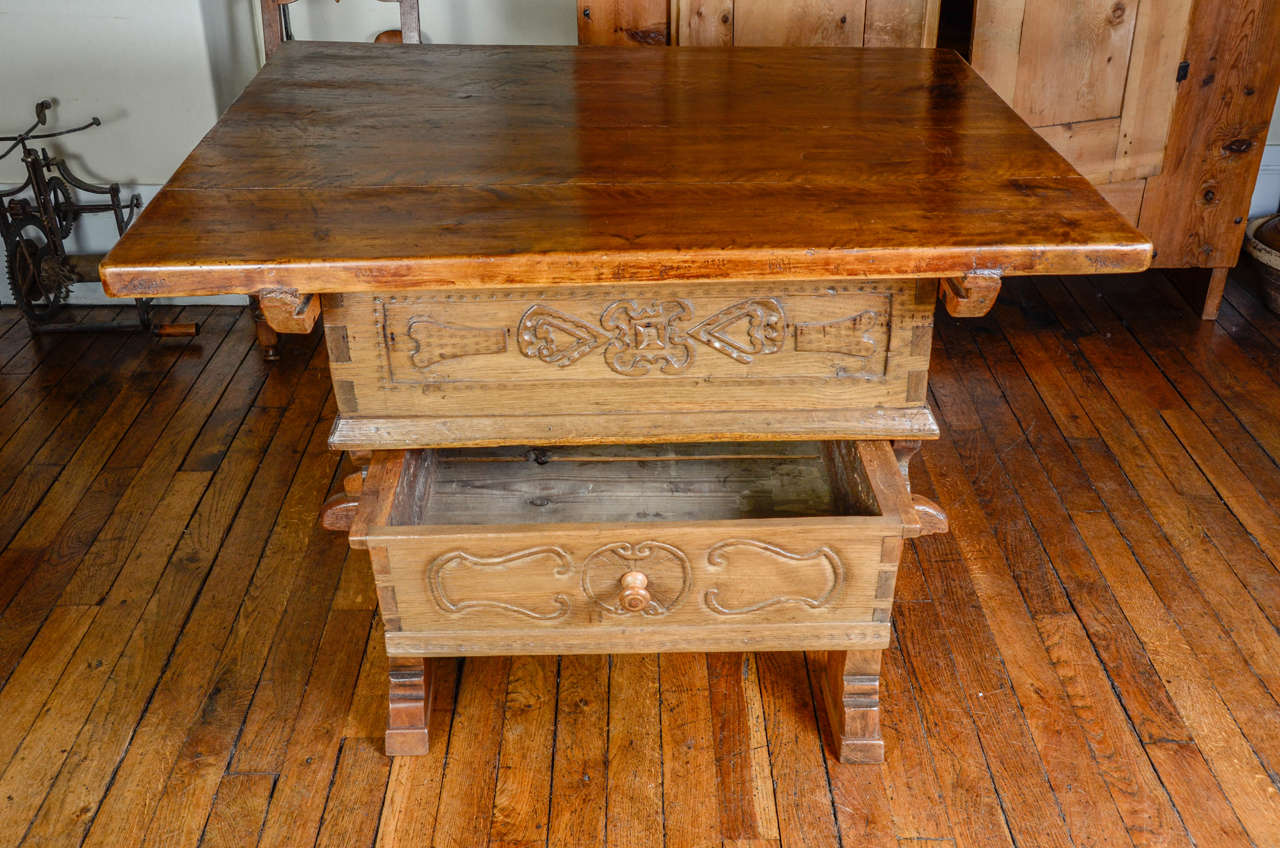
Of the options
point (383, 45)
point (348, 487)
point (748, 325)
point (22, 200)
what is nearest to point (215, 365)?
point (22, 200)

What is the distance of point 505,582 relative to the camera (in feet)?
5.46

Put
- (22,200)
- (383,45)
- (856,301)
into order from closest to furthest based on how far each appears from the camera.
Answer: (856,301), (383,45), (22,200)

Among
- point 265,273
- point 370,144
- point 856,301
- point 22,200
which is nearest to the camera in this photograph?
point 265,273

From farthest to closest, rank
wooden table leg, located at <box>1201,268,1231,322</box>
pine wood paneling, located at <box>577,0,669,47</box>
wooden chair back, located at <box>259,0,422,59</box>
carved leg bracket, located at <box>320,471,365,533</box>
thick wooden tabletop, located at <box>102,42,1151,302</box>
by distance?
1. wooden table leg, located at <box>1201,268,1231,322</box>
2. pine wood paneling, located at <box>577,0,669,47</box>
3. wooden chair back, located at <box>259,0,422,59</box>
4. carved leg bracket, located at <box>320,471,365,533</box>
5. thick wooden tabletop, located at <box>102,42,1151,302</box>

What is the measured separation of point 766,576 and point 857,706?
299mm

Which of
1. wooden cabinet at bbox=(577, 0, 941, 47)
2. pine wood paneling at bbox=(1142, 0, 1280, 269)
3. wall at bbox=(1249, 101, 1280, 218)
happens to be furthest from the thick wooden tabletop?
wall at bbox=(1249, 101, 1280, 218)

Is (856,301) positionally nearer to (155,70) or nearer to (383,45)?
(383,45)

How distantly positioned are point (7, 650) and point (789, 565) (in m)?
1.37

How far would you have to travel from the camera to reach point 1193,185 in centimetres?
295

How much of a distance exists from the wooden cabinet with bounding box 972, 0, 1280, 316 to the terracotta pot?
0.18 m

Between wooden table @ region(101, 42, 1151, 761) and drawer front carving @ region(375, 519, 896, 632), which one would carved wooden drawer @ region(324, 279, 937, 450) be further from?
drawer front carving @ region(375, 519, 896, 632)

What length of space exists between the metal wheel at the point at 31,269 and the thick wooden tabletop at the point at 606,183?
104 centimetres

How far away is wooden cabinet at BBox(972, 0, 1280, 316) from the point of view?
273cm

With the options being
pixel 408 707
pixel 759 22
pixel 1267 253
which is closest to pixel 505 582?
pixel 408 707
